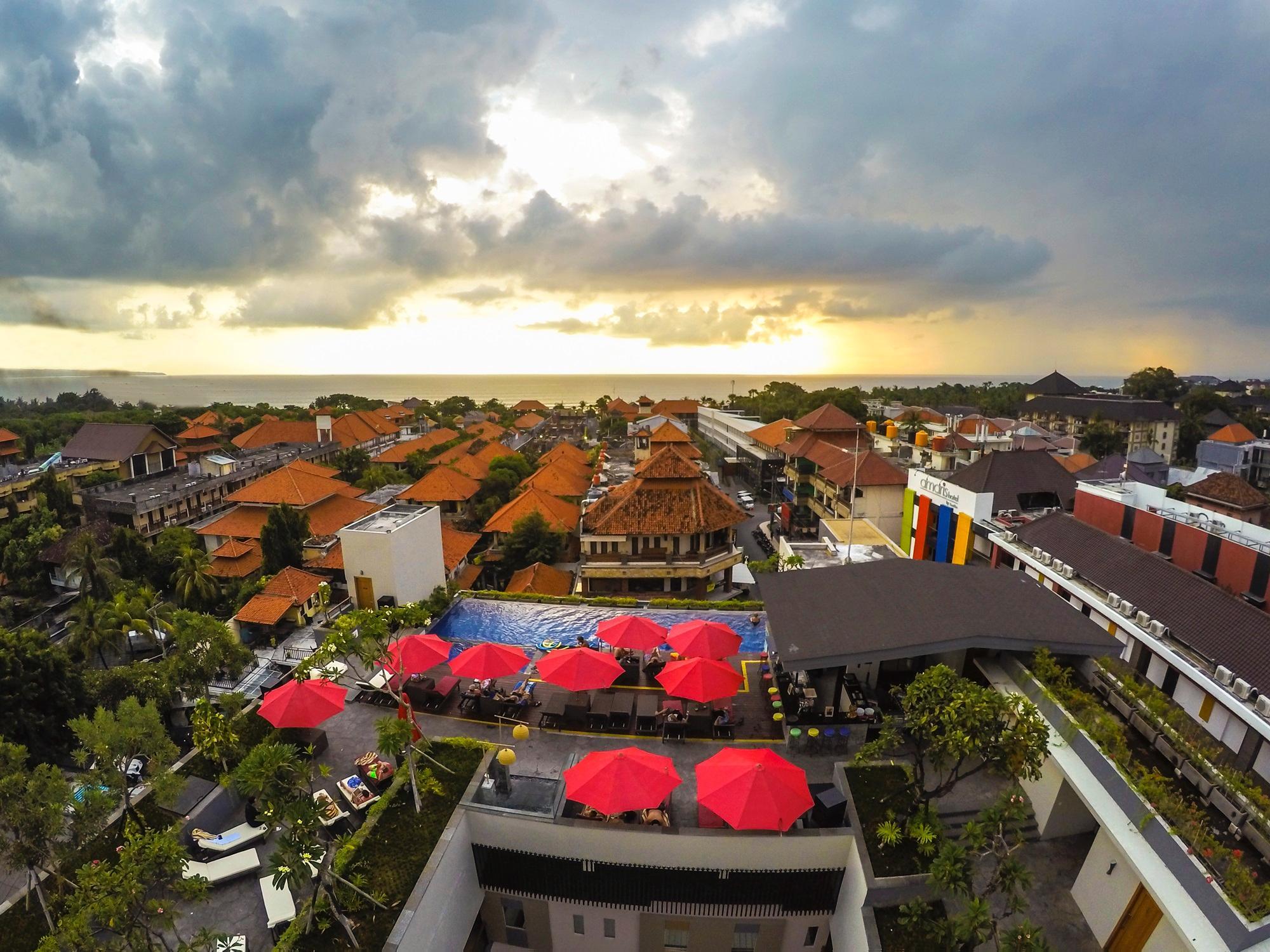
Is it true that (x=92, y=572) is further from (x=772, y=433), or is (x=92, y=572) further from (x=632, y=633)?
(x=772, y=433)

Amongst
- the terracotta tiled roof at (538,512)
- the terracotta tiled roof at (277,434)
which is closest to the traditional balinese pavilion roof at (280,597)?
the terracotta tiled roof at (538,512)

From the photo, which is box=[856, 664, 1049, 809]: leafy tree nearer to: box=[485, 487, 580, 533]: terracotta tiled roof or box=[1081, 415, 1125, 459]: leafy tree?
box=[485, 487, 580, 533]: terracotta tiled roof

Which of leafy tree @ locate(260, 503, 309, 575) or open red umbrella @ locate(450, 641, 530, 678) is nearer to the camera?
open red umbrella @ locate(450, 641, 530, 678)

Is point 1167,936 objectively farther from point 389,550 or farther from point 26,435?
point 26,435

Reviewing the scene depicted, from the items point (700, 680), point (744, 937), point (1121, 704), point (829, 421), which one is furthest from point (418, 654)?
point (829, 421)

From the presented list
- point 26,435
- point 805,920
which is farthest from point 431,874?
point 26,435

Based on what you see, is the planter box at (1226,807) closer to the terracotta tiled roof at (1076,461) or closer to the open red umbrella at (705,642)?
the open red umbrella at (705,642)

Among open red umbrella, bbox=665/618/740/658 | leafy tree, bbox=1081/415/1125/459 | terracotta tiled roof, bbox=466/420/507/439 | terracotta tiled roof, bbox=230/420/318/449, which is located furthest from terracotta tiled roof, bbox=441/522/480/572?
leafy tree, bbox=1081/415/1125/459
